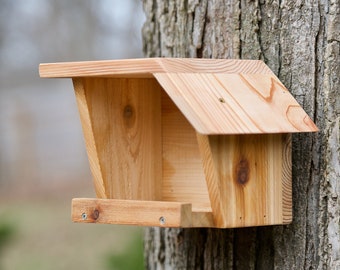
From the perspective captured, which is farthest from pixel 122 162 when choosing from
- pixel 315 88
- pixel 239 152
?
pixel 315 88

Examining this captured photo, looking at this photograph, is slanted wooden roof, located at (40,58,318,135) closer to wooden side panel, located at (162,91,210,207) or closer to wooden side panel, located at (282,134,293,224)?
wooden side panel, located at (282,134,293,224)

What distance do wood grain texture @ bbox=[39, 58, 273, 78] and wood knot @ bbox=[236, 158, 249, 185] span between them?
0.77ft

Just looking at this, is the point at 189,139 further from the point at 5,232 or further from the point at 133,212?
the point at 5,232

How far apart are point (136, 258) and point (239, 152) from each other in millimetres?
2539

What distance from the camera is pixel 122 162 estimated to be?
2.15 meters

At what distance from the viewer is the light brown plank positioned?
5.89 ft

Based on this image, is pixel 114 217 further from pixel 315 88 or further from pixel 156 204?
pixel 315 88

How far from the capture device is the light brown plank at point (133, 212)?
1794 mm

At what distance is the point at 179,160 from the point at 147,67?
0.48 m

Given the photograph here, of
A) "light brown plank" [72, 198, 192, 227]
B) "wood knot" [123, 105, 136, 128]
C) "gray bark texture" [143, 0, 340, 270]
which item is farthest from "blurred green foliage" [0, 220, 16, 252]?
"light brown plank" [72, 198, 192, 227]

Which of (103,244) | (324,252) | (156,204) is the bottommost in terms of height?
(103,244)

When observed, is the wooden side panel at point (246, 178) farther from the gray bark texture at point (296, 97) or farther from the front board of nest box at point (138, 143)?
the front board of nest box at point (138, 143)

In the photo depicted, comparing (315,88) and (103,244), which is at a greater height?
(315,88)

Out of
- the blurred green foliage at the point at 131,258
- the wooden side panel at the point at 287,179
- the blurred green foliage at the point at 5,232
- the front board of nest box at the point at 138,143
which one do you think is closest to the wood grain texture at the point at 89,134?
the front board of nest box at the point at 138,143
